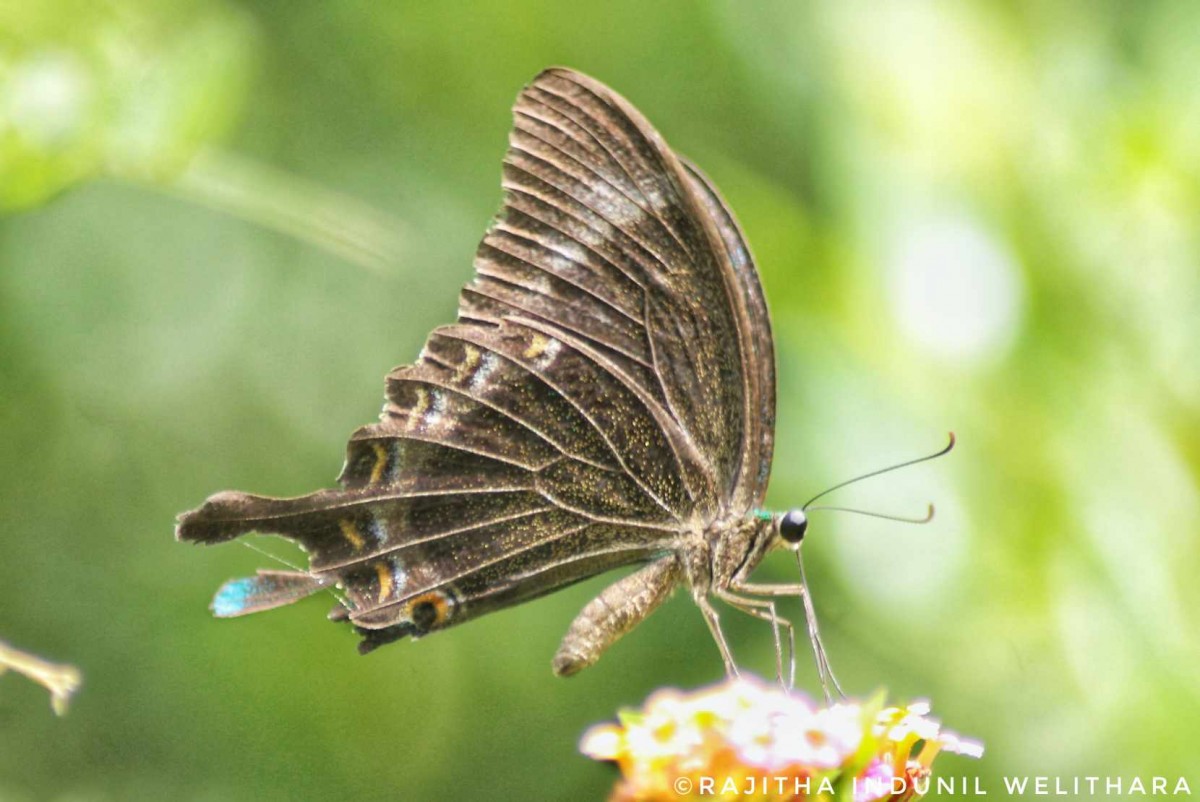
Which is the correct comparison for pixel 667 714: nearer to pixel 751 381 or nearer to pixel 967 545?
pixel 751 381

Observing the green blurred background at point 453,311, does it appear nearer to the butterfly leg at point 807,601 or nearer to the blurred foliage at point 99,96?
the blurred foliage at point 99,96

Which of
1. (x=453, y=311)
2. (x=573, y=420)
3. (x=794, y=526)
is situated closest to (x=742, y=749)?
(x=794, y=526)

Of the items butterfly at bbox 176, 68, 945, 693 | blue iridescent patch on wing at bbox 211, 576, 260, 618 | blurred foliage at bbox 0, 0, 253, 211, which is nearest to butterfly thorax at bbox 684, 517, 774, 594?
butterfly at bbox 176, 68, 945, 693

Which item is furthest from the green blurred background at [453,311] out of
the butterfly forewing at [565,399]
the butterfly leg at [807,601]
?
the butterfly leg at [807,601]

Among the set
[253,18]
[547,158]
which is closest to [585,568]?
[547,158]

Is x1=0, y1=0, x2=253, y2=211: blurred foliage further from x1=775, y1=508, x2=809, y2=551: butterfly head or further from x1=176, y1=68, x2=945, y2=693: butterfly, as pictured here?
x1=775, y1=508, x2=809, y2=551: butterfly head

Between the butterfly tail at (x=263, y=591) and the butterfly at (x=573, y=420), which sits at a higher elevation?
the butterfly at (x=573, y=420)
